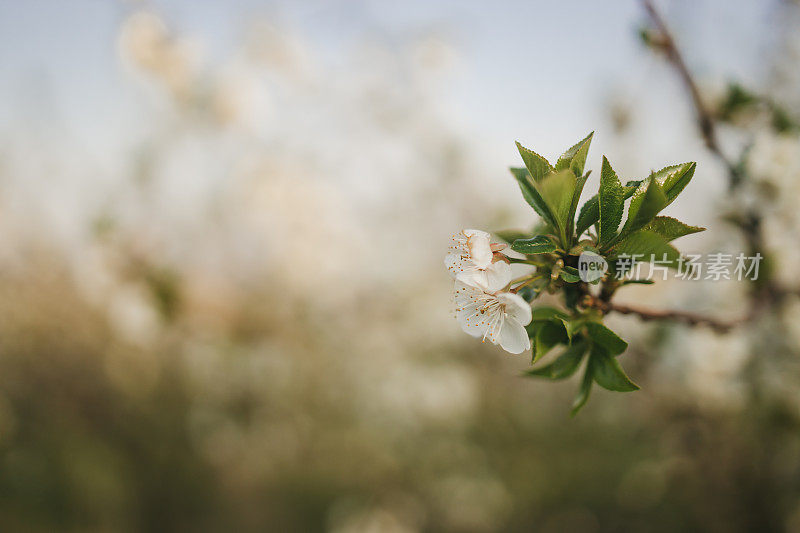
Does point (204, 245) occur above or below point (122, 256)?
above

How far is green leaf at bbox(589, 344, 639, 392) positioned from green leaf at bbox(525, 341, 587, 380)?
0.01 meters

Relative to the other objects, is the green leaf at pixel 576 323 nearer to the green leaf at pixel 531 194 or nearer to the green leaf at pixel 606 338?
the green leaf at pixel 606 338

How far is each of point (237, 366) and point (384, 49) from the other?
2.33 meters

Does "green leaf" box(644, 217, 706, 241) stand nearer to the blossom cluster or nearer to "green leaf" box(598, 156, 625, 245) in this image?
"green leaf" box(598, 156, 625, 245)

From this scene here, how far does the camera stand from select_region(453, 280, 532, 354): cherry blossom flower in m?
0.48

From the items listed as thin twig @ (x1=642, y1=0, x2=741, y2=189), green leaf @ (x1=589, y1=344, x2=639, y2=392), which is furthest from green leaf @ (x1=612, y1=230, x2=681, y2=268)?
thin twig @ (x1=642, y1=0, x2=741, y2=189)

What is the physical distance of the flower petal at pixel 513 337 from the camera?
494 millimetres

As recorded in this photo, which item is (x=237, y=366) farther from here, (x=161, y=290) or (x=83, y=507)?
(x=161, y=290)

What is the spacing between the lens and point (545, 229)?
55 centimetres

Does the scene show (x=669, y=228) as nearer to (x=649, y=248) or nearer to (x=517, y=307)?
(x=649, y=248)

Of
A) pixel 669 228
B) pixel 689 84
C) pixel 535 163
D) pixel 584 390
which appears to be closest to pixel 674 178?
pixel 669 228

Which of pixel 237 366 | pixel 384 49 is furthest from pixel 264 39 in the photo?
pixel 237 366

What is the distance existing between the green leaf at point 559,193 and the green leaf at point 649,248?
0.22 feet

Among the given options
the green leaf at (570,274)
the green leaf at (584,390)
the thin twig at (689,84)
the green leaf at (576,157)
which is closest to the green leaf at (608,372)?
the green leaf at (584,390)
